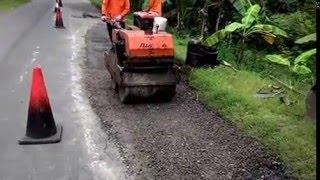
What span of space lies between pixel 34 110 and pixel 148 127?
4.93 feet

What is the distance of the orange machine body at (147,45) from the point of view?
699cm

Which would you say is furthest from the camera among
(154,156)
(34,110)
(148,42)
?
(148,42)

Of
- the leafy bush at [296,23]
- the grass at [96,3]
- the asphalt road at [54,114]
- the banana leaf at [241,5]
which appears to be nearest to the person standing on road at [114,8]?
the asphalt road at [54,114]

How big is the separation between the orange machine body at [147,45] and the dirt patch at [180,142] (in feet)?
2.69

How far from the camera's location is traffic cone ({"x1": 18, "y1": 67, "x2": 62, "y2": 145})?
19.9 feet

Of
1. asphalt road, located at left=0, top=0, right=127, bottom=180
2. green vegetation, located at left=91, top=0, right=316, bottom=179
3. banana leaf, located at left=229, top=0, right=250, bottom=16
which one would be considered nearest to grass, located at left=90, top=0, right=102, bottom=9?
green vegetation, located at left=91, top=0, right=316, bottom=179

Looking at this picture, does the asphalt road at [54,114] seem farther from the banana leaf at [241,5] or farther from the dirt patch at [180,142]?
the banana leaf at [241,5]

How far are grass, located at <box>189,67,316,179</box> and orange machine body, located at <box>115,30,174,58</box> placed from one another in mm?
1100

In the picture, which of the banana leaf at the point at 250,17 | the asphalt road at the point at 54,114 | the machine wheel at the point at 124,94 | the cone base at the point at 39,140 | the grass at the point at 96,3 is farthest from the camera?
the grass at the point at 96,3

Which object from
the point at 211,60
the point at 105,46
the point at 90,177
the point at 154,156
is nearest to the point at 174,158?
the point at 154,156

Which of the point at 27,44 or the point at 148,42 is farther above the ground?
the point at 148,42

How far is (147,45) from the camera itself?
23.0ft

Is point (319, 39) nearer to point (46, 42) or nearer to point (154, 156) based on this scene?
point (154, 156)

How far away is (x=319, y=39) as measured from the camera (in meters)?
3.73
